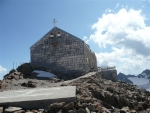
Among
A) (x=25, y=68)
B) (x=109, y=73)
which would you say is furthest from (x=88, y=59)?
(x=25, y=68)

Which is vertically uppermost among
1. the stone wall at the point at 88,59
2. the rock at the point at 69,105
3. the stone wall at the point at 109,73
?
the stone wall at the point at 88,59

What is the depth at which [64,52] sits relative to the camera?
2841cm

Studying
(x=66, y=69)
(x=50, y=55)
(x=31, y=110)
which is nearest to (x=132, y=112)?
(x=31, y=110)

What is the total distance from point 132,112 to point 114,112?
5.19 feet

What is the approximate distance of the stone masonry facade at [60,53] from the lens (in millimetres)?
27547

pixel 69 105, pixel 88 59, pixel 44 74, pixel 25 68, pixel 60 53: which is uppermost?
pixel 60 53

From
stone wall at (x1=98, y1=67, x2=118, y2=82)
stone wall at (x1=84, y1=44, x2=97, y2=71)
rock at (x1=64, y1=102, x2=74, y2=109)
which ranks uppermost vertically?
stone wall at (x1=84, y1=44, x2=97, y2=71)

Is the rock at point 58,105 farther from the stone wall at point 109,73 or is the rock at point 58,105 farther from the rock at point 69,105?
the stone wall at point 109,73

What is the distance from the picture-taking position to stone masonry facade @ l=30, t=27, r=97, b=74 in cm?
2755

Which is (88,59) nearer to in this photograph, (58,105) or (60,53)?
(60,53)

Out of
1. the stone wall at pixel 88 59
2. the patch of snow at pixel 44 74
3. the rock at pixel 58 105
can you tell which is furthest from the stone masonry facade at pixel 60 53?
the rock at pixel 58 105

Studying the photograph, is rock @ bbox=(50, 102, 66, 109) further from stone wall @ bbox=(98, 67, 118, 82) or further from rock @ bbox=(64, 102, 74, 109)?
stone wall @ bbox=(98, 67, 118, 82)

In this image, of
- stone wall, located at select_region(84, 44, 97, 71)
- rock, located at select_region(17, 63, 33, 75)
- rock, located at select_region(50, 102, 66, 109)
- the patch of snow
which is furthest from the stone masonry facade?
rock, located at select_region(50, 102, 66, 109)

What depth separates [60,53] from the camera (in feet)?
93.9
